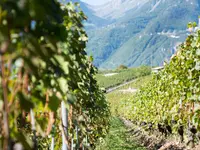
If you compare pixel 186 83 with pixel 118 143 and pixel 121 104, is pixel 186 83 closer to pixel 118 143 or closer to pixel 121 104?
pixel 118 143

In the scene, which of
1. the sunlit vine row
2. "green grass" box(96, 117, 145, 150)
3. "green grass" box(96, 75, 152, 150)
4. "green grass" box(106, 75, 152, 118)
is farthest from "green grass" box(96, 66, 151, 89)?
the sunlit vine row

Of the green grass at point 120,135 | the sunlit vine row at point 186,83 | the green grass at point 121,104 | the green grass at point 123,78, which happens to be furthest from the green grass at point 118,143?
the green grass at point 123,78

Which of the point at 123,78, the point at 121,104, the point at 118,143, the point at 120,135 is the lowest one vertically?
the point at 123,78

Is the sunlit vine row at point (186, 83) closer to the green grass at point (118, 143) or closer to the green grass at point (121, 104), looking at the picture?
the green grass at point (118, 143)

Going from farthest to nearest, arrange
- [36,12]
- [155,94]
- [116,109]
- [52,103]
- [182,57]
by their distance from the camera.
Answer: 1. [116,109]
2. [155,94]
3. [182,57]
4. [52,103]
5. [36,12]

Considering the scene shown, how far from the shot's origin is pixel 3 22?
1690 millimetres

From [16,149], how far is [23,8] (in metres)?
0.74

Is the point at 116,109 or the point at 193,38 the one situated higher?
the point at 193,38

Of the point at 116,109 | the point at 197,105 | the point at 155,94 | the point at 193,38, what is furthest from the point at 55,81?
Result: the point at 116,109

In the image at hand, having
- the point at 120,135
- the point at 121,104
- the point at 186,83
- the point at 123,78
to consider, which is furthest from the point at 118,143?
the point at 123,78

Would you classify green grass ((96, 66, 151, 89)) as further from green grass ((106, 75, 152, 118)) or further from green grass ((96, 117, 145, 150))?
green grass ((96, 117, 145, 150))

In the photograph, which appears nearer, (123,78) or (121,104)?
(121,104)

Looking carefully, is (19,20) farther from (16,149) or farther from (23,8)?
(16,149)

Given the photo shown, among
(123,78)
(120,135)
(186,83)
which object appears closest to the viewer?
(186,83)
